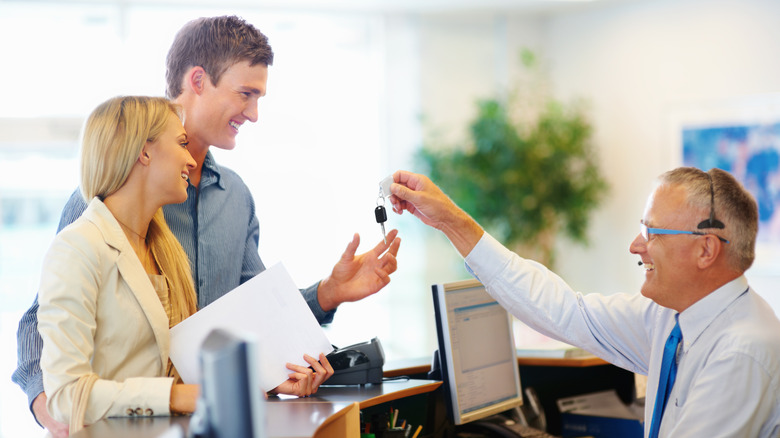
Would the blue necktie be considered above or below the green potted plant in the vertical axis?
below

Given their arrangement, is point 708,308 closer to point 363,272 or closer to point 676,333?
point 676,333

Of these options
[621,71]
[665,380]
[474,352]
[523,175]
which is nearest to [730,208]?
[665,380]

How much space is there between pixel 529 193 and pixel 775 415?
4.31 m

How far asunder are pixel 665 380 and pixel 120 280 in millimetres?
1338

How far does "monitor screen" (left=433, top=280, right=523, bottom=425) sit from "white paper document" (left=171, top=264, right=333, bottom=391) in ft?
1.72

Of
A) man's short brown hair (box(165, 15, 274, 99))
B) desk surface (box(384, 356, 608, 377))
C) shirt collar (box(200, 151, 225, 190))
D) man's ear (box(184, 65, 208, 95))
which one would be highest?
man's short brown hair (box(165, 15, 274, 99))

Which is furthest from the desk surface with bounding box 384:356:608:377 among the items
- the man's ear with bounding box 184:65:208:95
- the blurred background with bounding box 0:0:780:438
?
the blurred background with bounding box 0:0:780:438

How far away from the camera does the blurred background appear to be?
211 inches

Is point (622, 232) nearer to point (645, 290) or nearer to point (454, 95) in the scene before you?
point (454, 95)

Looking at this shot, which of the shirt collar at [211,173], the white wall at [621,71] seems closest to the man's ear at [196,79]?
the shirt collar at [211,173]

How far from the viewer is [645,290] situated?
1.90 m

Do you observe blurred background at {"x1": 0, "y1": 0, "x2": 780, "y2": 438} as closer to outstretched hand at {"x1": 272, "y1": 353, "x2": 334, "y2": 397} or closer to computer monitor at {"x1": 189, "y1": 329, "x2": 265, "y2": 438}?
outstretched hand at {"x1": 272, "y1": 353, "x2": 334, "y2": 397}

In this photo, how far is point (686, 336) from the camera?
5.97 feet

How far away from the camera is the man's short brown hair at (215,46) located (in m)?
2.08
